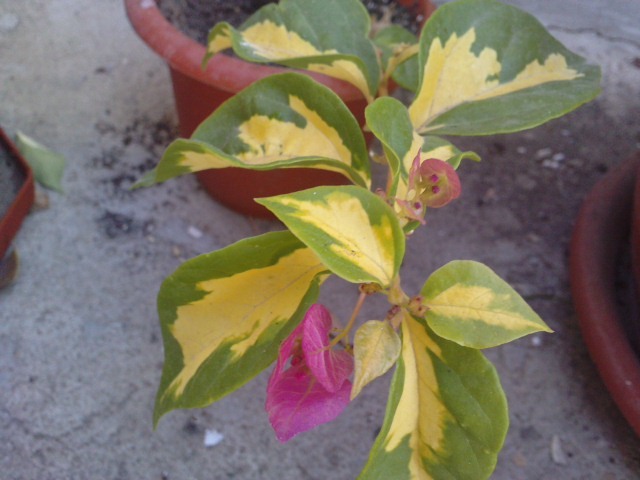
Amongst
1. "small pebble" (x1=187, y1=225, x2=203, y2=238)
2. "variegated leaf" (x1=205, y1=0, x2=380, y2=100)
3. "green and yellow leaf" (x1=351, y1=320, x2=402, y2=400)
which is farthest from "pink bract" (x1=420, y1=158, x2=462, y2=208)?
"small pebble" (x1=187, y1=225, x2=203, y2=238)

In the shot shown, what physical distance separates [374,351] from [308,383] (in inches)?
3.4

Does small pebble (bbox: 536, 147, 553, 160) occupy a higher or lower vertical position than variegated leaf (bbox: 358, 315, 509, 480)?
lower

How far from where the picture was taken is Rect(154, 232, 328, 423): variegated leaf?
66cm

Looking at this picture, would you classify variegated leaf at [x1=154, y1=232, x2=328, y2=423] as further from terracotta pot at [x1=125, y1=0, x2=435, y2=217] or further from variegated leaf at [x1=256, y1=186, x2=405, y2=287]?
terracotta pot at [x1=125, y1=0, x2=435, y2=217]

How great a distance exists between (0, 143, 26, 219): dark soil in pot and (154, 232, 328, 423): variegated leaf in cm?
65

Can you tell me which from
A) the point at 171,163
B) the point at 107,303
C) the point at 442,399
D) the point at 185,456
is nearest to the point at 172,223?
the point at 107,303

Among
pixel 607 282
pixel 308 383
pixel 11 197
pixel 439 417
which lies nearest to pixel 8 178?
pixel 11 197

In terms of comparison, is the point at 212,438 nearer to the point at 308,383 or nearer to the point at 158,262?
the point at 158,262

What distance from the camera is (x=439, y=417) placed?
0.61m

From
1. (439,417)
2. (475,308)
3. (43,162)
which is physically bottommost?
(43,162)

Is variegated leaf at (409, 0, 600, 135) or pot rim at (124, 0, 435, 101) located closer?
variegated leaf at (409, 0, 600, 135)

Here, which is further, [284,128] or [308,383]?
[284,128]

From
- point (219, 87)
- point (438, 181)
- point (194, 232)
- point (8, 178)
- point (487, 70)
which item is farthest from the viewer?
point (194, 232)

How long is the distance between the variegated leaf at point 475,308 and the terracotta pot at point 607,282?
47 cm
